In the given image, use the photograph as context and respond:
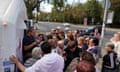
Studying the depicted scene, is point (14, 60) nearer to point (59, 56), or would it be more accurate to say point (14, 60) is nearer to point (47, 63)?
point (47, 63)

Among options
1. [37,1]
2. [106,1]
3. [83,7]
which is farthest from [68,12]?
[106,1]

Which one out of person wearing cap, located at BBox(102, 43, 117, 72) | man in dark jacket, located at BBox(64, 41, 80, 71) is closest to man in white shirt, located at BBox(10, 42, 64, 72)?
man in dark jacket, located at BBox(64, 41, 80, 71)

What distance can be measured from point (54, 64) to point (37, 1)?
23.0 m

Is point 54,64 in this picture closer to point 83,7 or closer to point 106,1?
point 106,1

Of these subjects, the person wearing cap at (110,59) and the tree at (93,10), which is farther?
the tree at (93,10)

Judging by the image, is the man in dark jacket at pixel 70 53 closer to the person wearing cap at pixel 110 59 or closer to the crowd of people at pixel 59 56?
the crowd of people at pixel 59 56

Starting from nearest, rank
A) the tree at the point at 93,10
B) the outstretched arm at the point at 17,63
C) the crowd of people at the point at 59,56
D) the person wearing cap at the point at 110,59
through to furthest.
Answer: the crowd of people at the point at 59,56
the outstretched arm at the point at 17,63
the person wearing cap at the point at 110,59
the tree at the point at 93,10

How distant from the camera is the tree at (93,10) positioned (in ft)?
253

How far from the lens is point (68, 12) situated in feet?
281

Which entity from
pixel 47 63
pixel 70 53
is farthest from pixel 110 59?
pixel 47 63

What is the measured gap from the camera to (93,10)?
3145 inches

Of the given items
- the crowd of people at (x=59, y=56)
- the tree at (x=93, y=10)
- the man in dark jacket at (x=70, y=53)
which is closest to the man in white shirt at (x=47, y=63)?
the crowd of people at (x=59, y=56)

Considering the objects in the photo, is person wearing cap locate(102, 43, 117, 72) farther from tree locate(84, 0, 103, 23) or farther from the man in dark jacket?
tree locate(84, 0, 103, 23)

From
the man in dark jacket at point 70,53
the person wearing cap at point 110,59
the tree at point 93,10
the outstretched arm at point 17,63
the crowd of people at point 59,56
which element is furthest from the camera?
the tree at point 93,10
